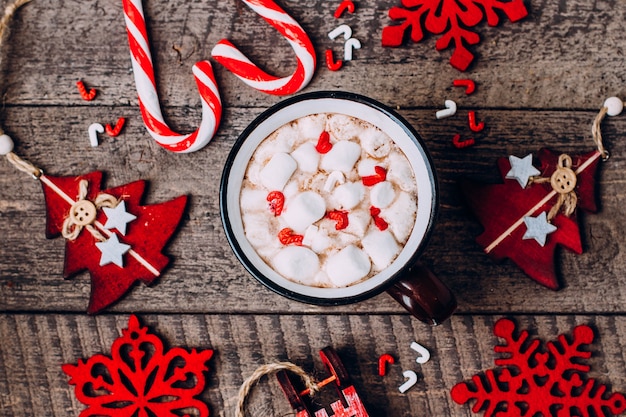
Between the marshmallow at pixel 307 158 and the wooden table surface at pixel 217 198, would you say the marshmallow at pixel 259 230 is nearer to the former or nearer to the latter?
the marshmallow at pixel 307 158

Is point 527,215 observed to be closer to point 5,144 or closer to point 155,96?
point 155,96

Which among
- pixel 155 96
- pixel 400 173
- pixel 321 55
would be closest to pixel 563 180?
pixel 400 173

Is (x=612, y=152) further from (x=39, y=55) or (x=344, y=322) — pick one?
(x=39, y=55)

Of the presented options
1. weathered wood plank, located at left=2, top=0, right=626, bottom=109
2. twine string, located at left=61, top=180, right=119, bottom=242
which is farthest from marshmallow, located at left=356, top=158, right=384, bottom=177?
twine string, located at left=61, top=180, right=119, bottom=242

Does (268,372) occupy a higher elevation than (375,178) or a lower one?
lower

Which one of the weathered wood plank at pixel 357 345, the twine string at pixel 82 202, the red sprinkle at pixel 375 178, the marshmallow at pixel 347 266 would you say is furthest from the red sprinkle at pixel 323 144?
the twine string at pixel 82 202

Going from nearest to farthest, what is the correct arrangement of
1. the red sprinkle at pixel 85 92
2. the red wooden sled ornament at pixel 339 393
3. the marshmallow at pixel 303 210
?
the marshmallow at pixel 303 210 < the red wooden sled ornament at pixel 339 393 < the red sprinkle at pixel 85 92
